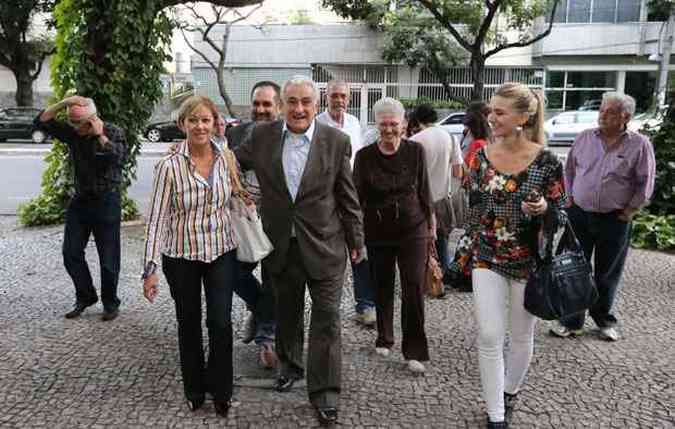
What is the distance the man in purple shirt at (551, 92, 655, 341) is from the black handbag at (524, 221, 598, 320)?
1.51 metres

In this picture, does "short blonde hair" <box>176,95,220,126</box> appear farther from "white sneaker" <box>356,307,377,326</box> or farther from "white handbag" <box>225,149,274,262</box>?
"white sneaker" <box>356,307,377,326</box>

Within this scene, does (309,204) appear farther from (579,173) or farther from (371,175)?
(579,173)

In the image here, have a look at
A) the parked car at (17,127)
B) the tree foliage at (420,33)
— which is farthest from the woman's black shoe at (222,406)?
the parked car at (17,127)

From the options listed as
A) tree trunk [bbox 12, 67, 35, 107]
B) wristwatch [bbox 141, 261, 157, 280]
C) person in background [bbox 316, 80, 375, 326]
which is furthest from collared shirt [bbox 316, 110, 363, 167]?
tree trunk [bbox 12, 67, 35, 107]

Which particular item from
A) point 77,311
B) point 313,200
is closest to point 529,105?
point 313,200

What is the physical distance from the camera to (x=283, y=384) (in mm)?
4008

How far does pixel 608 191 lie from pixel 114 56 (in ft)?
19.6

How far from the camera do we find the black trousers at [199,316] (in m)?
3.60

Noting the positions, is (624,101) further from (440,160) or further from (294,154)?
(294,154)

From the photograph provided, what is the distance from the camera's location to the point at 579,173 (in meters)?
5.05

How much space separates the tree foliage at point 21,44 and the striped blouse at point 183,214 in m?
29.5

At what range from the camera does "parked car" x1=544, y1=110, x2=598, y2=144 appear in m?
25.5

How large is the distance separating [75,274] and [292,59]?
29.4 meters

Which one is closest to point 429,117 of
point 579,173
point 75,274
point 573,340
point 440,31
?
point 579,173
